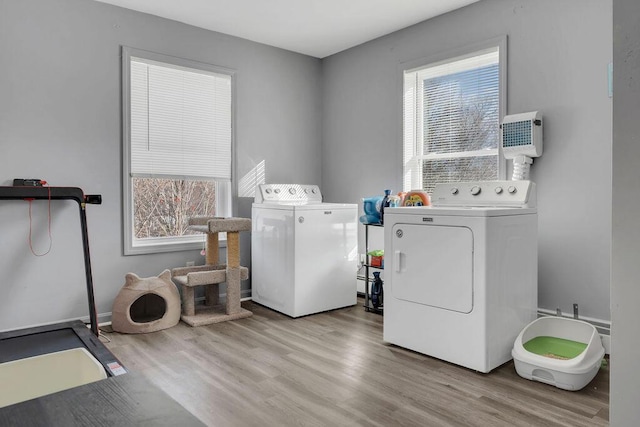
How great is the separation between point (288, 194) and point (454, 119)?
1644mm

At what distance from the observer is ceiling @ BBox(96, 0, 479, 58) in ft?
11.3

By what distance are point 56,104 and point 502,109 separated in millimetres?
3270

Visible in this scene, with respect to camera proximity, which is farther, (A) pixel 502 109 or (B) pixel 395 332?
(A) pixel 502 109

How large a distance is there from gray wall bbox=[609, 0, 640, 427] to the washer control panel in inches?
137

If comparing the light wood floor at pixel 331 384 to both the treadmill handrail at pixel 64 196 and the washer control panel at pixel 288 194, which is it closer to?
the treadmill handrail at pixel 64 196

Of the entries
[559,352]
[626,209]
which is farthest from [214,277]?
[626,209]

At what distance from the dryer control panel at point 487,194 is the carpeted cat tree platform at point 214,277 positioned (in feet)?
5.24

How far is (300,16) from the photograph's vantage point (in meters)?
3.70

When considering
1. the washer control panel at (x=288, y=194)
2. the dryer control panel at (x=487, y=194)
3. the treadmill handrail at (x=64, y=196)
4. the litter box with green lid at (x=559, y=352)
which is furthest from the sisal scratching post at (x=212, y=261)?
the litter box with green lid at (x=559, y=352)

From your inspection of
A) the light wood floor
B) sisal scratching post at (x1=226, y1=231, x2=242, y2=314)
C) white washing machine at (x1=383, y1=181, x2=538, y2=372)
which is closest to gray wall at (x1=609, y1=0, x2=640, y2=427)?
the light wood floor

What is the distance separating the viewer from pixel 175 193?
396 cm

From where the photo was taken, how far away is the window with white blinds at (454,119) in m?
3.44

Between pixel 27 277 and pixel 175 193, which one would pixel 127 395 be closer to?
pixel 27 277

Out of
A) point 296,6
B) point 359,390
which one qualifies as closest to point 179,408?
point 359,390
